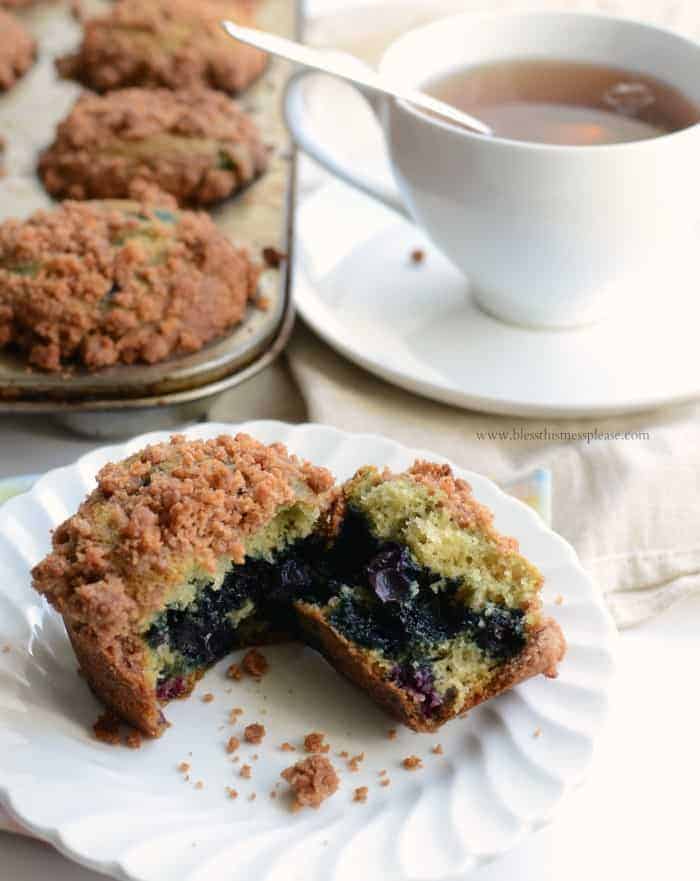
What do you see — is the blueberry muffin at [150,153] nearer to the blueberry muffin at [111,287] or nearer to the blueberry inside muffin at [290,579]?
the blueberry muffin at [111,287]

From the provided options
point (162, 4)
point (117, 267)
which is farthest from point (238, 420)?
point (162, 4)

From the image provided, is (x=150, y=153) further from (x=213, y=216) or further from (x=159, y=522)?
(x=159, y=522)

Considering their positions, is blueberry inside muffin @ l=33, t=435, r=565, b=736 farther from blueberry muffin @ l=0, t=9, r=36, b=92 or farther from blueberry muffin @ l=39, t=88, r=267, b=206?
blueberry muffin @ l=0, t=9, r=36, b=92

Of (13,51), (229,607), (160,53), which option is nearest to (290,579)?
(229,607)

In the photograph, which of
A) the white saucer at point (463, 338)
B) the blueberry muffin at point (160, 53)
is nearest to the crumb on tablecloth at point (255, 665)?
the white saucer at point (463, 338)

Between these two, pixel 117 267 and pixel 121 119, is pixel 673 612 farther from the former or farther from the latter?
pixel 121 119

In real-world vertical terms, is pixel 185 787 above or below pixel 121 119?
below
